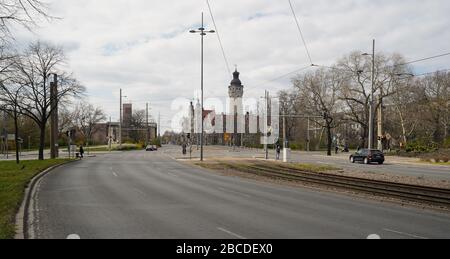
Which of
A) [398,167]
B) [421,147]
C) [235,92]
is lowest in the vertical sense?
[398,167]

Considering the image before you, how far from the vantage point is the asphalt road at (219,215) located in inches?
388

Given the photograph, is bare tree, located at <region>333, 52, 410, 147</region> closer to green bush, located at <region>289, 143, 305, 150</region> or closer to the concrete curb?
green bush, located at <region>289, 143, 305, 150</region>

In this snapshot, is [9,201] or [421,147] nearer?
[9,201]

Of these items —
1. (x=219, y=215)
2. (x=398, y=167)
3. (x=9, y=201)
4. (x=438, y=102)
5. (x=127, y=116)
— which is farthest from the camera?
(x=127, y=116)

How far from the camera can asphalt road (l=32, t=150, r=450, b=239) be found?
985 cm

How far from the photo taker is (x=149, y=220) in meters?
11.3

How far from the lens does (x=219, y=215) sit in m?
12.3

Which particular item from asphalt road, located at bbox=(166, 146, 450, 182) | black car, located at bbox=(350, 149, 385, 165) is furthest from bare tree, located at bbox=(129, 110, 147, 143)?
black car, located at bbox=(350, 149, 385, 165)

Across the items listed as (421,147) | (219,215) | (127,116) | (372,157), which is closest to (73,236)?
(219,215)

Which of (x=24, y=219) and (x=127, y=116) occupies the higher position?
(x=127, y=116)

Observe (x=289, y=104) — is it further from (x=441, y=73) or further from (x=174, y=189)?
(x=174, y=189)

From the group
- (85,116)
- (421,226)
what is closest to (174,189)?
(421,226)

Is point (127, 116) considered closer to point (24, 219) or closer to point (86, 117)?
point (86, 117)

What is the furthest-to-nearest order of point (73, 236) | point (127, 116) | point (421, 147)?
point (127, 116) < point (421, 147) < point (73, 236)
